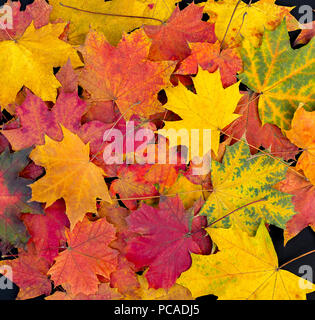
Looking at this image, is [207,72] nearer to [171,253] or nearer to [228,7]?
[228,7]

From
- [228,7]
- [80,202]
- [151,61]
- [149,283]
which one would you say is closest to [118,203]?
[80,202]

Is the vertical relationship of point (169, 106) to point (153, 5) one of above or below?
below

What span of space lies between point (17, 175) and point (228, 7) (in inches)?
26.2

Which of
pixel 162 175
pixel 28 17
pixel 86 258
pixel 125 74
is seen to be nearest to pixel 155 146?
pixel 162 175

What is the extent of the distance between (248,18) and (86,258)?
726mm

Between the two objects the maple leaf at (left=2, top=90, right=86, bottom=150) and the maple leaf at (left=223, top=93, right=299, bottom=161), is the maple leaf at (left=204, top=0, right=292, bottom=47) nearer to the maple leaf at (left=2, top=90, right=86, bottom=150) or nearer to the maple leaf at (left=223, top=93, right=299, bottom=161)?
the maple leaf at (left=223, top=93, right=299, bottom=161)

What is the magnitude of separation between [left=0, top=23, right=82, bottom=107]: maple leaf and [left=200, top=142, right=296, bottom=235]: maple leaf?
45 cm

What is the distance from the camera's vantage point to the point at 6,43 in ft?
2.43

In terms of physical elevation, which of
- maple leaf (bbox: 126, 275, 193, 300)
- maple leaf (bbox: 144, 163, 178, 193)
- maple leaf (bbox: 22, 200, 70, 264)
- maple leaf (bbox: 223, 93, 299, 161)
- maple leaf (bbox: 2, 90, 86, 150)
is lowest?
maple leaf (bbox: 126, 275, 193, 300)

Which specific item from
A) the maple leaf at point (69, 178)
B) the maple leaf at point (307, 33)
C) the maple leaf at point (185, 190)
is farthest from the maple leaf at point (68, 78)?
the maple leaf at point (307, 33)

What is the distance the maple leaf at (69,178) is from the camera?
2.31 ft

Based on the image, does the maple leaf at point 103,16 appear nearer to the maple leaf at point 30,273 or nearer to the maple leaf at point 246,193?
the maple leaf at point 246,193

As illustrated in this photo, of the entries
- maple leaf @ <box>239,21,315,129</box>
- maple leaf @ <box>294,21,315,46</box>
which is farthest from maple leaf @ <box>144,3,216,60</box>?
maple leaf @ <box>294,21,315,46</box>

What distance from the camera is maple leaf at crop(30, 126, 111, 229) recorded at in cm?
70
